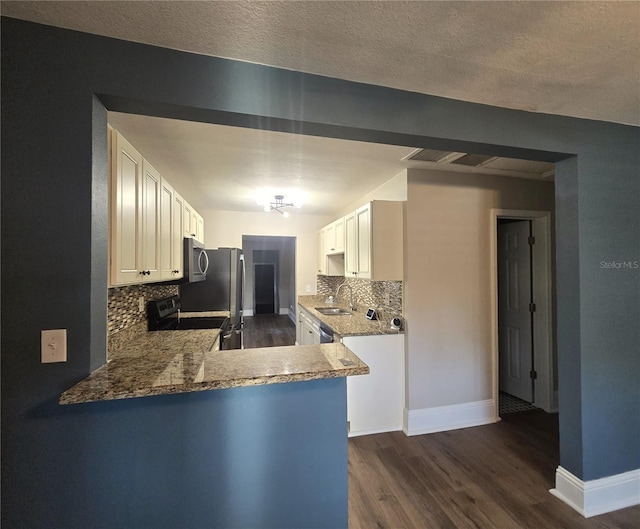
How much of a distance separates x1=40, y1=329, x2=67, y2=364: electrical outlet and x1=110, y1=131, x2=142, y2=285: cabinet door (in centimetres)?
32

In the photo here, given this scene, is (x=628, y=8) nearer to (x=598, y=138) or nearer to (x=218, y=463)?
(x=598, y=138)

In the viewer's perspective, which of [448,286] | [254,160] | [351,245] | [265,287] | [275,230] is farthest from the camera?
[265,287]

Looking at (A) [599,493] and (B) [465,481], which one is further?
(B) [465,481]

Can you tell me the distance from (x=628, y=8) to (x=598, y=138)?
107 cm

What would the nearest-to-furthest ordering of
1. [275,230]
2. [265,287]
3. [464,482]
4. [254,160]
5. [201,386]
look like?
[201,386]
[464,482]
[254,160]
[275,230]
[265,287]

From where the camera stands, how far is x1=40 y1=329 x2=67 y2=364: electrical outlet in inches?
43.2

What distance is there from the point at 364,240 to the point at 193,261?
1.67 metres

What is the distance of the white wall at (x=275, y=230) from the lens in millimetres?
4789

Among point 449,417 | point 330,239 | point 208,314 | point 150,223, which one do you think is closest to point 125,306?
point 150,223

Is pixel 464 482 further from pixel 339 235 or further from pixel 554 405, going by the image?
pixel 339 235

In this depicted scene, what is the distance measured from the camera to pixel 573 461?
188 centimetres

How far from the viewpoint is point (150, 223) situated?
1.83 m

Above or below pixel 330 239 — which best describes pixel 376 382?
below
